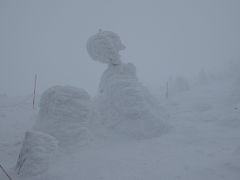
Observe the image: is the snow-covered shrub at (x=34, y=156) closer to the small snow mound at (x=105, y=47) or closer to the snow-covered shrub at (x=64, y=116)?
the snow-covered shrub at (x=64, y=116)

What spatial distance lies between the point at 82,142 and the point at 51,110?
318 cm

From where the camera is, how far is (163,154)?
49.9ft

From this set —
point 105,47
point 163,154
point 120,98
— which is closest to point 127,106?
point 120,98

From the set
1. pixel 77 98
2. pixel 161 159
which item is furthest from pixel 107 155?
pixel 77 98

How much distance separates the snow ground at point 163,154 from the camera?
12.6 m

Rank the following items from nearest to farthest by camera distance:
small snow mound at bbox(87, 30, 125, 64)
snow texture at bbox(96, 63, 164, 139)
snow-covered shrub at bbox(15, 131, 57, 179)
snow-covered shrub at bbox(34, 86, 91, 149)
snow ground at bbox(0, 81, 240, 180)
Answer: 1. snow-covered shrub at bbox(15, 131, 57, 179)
2. snow ground at bbox(0, 81, 240, 180)
3. snow-covered shrub at bbox(34, 86, 91, 149)
4. snow texture at bbox(96, 63, 164, 139)
5. small snow mound at bbox(87, 30, 125, 64)

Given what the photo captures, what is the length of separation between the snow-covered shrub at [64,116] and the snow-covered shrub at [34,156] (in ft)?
10.5

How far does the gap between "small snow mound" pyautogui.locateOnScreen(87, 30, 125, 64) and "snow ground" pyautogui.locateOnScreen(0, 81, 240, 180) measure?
7855 millimetres

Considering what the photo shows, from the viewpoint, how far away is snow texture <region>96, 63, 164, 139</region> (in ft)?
61.5

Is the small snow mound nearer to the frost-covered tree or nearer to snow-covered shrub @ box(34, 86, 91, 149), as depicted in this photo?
the frost-covered tree

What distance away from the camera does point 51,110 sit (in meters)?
17.0

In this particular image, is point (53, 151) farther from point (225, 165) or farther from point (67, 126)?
point (225, 165)

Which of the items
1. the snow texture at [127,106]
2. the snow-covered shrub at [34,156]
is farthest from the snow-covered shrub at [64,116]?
the snow-covered shrub at [34,156]

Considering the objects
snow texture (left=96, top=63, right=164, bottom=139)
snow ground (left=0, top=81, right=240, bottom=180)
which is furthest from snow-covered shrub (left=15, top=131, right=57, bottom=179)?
snow texture (left=96, top=63, right=164, bottom=139)
